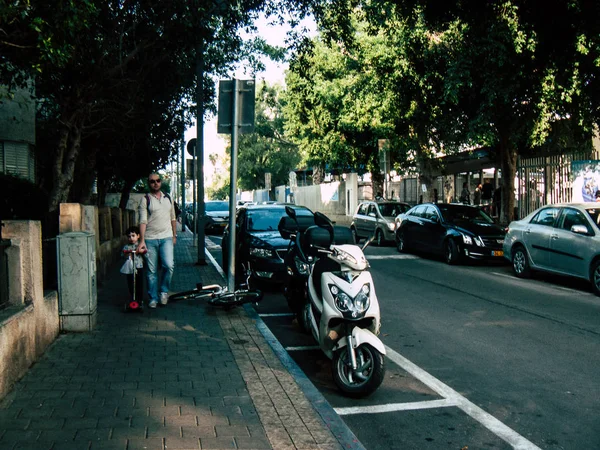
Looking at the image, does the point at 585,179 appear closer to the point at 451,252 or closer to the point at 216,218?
the point at 451,252

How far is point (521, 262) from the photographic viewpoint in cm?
1312

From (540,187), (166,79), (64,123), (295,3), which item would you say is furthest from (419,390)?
(540,187)

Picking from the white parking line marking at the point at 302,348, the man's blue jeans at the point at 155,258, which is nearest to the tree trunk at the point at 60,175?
the man's blue jeans at the point at 155,258

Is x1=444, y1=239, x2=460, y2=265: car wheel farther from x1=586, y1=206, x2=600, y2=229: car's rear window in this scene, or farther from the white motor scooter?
the white motor scooter

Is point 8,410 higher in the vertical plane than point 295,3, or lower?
lower

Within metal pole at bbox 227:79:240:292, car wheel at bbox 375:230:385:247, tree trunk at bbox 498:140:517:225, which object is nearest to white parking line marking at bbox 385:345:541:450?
metal pole at bbox 227:79:240:292

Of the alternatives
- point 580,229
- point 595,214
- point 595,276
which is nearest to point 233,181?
point 580,229

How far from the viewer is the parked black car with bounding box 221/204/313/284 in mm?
10953

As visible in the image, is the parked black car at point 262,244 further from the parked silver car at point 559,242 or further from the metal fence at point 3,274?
the metal fence at point 3,274

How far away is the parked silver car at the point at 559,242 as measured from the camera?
11070 mm

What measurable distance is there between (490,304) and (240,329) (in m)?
4.24

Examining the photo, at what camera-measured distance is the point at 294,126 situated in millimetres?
37938

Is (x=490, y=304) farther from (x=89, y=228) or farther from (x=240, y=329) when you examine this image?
(x=89, y=228)

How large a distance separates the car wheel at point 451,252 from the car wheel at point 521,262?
1.97m
